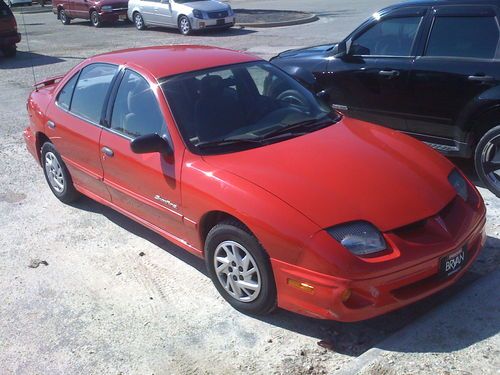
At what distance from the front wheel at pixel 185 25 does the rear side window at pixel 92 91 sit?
14.2 m

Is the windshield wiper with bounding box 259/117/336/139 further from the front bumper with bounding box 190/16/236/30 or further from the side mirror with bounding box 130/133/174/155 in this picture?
the front bumper with bounding box 190/16/236/30

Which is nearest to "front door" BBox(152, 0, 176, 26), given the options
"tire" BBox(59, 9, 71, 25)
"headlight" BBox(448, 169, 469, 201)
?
"tire" BBox(59, 9, 71, 25)

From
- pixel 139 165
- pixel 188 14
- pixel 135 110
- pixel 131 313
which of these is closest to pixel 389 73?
pixel 135 110

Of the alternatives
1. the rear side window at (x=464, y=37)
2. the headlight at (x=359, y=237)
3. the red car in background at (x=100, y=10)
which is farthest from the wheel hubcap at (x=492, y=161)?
the red car in background at (x=100, y=10)

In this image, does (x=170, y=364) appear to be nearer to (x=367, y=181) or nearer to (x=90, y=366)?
(x=90, y=366)

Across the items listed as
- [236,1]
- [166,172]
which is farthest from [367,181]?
[236,1]

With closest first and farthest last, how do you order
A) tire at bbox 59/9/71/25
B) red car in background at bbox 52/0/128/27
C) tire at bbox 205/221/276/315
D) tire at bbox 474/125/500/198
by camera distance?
tire at bbox 205/221/276/315, tire at bbox 474/125/500/198, red car in background at bbox 52/0/128/27, tire at bbox 59/9/71/25

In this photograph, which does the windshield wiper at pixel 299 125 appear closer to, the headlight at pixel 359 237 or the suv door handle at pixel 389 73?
the headlight at pixel 359 237

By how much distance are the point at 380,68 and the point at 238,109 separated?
2.27m

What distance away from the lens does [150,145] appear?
407 cm

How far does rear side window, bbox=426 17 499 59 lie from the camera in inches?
210

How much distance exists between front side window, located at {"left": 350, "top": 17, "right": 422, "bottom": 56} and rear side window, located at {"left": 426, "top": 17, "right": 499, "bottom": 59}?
0.24 metres

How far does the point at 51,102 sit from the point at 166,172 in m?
2.17

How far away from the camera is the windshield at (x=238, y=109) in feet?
13.7
